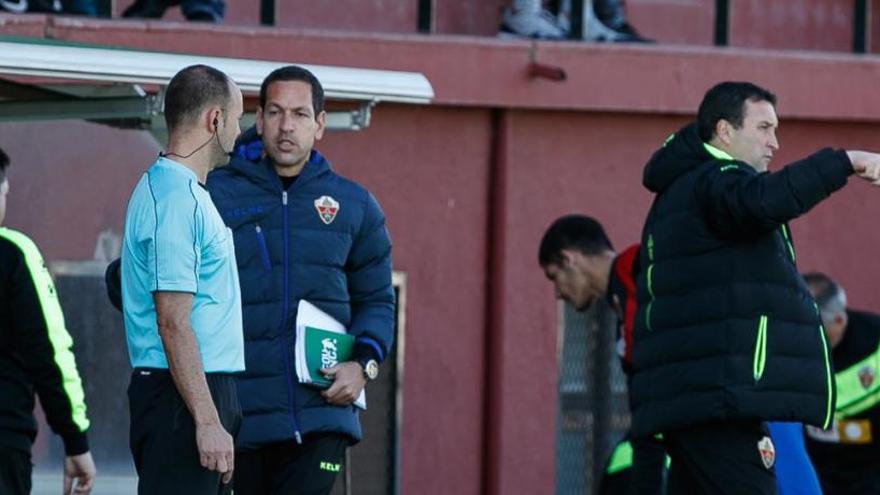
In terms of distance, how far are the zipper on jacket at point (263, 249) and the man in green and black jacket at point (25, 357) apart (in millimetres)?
932

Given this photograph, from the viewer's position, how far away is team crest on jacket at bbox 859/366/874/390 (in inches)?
359

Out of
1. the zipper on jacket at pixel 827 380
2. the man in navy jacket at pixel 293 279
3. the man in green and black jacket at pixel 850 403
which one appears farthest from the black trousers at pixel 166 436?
the man in green and black jacket at pixel 850 403

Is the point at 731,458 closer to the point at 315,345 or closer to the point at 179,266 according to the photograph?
the point at 315,345

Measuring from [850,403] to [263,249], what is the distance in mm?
3589

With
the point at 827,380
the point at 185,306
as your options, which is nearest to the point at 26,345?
the point at 185,306

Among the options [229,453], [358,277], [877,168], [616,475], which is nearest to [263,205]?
[358,277]

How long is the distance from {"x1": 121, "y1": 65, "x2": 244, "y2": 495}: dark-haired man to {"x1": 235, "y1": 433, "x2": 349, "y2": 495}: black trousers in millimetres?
762

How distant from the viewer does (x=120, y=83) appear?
689cm

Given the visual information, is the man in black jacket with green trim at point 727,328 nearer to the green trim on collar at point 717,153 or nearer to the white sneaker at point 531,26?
the green trim on collar at point 717,153

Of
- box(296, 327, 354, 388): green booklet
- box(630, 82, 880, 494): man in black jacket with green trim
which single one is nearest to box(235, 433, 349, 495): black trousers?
box(296, 327, 354, 388): green booklet

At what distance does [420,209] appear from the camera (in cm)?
975

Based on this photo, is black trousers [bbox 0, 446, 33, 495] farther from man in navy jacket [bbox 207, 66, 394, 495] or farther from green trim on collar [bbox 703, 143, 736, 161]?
green trim on collar [bbox 703, 143, 736, 161]

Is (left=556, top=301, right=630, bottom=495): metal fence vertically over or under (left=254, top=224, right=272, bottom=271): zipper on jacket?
under

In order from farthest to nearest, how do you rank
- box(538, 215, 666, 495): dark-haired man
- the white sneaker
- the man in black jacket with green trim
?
the white sneaker
box(538, 215, 666, 495): dark-haired man
the man in black jacket with green trim
